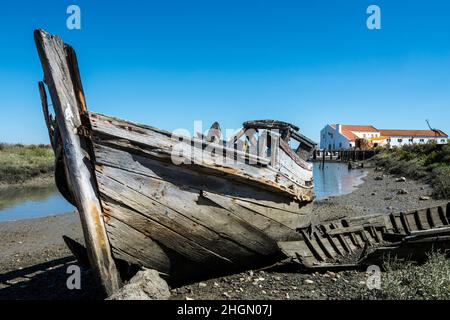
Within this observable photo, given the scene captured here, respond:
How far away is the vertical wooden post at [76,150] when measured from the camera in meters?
4.62

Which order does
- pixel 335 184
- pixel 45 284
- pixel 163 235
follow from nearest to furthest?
pixel 163 235 → pixel 45 284 → pixel 335 184

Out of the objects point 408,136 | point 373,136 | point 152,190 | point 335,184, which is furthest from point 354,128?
point 152,190

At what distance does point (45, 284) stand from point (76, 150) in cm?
368

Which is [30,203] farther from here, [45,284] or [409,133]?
[409,133]

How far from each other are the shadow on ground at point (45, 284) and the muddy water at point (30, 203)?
9.76 m

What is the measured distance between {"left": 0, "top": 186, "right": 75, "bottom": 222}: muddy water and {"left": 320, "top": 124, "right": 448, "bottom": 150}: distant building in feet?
226

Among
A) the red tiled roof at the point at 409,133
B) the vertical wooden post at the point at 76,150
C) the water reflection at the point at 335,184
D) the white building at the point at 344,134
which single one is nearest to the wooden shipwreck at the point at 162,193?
the vertical wooden post at the point at 76,150

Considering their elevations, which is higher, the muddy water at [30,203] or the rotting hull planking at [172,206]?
the rotting hull planking at [172,206]

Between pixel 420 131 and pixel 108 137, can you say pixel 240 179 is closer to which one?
pixel 108 137

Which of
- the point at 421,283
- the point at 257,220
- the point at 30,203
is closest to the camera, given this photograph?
the point at 421,283

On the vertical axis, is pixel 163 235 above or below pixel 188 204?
below

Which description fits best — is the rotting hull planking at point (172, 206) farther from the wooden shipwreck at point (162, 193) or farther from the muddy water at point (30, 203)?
the muddy water at point (30, 203)

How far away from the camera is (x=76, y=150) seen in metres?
4.68

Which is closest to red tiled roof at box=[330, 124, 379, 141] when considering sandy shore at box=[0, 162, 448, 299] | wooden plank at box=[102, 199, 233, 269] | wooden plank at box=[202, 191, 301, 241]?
sandy shore at box=[0, 162, 448, 299]
